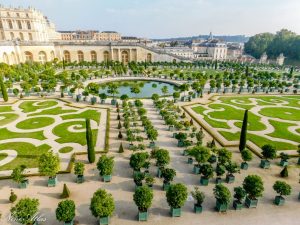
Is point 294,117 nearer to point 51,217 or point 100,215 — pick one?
point 100,215

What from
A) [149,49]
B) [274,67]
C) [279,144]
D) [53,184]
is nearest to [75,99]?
[53,184]

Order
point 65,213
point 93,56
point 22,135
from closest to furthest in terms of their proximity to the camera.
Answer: point 65,213
point 22,135
point 93,56

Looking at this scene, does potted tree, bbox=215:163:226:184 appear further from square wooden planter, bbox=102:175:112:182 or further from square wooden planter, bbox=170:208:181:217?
square wooden planter, bbox=102:175:112:182

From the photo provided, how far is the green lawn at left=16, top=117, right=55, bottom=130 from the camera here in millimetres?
39722

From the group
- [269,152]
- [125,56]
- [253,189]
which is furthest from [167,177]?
[125,56]

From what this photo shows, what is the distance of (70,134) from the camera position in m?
36.5

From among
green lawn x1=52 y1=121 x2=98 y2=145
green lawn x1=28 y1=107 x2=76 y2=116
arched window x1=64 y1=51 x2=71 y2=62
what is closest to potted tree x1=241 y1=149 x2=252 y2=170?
green lawn x1=52 y1=121 x2=98 y2=145

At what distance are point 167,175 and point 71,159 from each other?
41.9 feet

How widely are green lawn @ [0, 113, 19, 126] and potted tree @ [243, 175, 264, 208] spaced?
132 ft

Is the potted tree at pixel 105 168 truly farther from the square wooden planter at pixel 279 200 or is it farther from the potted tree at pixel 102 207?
the square wooden planter at pixel 279 200

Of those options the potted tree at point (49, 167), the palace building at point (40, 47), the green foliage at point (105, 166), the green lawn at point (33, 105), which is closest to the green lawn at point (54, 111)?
the green lawn at point (33, 105)

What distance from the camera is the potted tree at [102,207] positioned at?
18.5 m

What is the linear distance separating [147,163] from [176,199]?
6999mm

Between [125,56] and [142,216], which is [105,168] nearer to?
[142,216]
